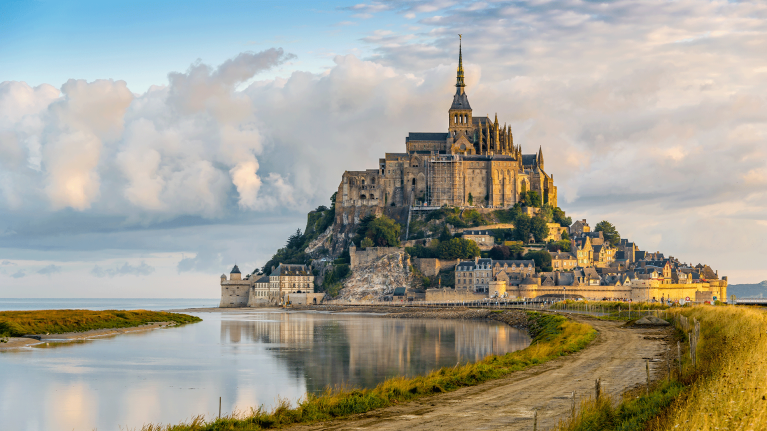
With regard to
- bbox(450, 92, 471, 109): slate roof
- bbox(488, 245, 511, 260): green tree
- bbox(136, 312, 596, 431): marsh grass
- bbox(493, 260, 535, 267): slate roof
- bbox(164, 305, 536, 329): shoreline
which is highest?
bbox(450, 92, 471, 109): slate roof

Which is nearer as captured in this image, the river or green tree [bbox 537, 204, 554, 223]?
the river

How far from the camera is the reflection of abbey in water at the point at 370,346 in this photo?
32.9 m

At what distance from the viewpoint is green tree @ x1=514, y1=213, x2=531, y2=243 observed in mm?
109500

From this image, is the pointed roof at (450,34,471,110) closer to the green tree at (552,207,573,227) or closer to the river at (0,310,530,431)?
the green tree at (552,207,573,227)

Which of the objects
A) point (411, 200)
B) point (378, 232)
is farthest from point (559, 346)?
point (411, 200)

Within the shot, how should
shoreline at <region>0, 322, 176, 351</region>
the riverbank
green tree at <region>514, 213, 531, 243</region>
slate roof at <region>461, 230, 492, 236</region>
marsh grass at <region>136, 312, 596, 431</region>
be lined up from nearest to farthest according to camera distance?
marsh grass at <region>136, 312, 596, 431</region> → shoreline at <region>0, 322, 176, 351</region> → the riverbank → slate roof at <region>461, 230, 492, 236</region> → green tree at <region>514, 213, 531, 243</region>

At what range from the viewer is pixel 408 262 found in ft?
343

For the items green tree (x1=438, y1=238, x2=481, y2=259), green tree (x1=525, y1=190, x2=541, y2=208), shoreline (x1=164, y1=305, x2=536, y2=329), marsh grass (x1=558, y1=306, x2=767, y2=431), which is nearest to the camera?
marsh grass (x1=558, y1=306, x2=767, y2=431)

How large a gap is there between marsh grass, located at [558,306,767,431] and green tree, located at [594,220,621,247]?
10497 centimetres

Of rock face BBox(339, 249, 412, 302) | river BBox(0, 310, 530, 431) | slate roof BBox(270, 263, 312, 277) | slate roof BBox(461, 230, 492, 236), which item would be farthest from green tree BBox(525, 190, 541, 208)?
river BBox(0, 310, 530, 431)

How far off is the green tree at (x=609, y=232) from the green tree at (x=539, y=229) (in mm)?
16281

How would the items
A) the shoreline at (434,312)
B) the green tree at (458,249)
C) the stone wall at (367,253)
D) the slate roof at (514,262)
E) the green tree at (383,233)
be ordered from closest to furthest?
the shoreline at (434,312)
the slate roof at (514,262)
the green tree at (458,249)
the stone wall at (367,253)
the green tree at (383,233)

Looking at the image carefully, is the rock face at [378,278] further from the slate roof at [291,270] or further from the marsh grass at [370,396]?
the marsh grass at [370,396]

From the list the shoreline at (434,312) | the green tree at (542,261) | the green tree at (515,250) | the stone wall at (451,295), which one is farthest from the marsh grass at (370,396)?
the green tree at (515,250)
